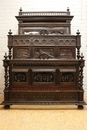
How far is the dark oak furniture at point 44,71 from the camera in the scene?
163 inches

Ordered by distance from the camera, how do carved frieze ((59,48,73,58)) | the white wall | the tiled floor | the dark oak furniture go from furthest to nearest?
the white wall < carved frieze ((59,48,73,58)) < the dark oak furniture < the tiled floor

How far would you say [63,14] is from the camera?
15.9 feet

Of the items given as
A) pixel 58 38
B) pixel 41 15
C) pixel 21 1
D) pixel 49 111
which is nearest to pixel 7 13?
pixel 21 1

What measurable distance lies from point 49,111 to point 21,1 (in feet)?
9.55

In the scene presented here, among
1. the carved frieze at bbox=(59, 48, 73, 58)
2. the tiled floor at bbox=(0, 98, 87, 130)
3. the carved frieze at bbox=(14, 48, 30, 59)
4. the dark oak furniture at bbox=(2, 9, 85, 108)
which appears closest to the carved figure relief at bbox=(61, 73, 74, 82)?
the dark oak furniture at bbox=(2, 9, 85, 108)

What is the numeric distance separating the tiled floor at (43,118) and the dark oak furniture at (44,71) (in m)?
0.17

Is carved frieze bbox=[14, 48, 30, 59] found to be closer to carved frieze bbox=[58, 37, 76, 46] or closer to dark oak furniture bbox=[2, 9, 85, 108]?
dark oak furniture bbox=[2, 9, 85, 108]

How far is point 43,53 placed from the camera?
4180mm

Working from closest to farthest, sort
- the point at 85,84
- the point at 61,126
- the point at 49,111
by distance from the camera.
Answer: the point at 61,126 < the point at 49,111 < the point at 85,84

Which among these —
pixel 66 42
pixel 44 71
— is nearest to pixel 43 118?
pixel 44 71

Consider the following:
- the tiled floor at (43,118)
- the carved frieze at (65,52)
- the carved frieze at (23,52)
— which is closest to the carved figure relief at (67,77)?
the carved frieze at (65,52)

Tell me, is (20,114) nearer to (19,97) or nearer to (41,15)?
(19,97)

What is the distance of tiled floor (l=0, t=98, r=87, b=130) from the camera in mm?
2941

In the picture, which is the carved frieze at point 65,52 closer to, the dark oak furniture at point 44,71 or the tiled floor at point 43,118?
the dark oak furniture at point 44,71
